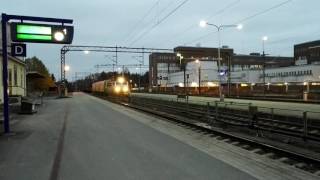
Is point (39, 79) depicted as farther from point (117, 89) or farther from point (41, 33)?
point (41, 33)

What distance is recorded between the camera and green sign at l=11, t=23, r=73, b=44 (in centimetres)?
1855

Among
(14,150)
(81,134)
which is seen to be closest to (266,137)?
(81,134)

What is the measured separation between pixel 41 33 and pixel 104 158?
28.5 ft

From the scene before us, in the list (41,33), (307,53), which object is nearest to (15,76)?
(41,33)

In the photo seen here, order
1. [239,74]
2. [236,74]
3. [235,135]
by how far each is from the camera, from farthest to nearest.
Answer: [236,74] → [239,74] → [235,135]

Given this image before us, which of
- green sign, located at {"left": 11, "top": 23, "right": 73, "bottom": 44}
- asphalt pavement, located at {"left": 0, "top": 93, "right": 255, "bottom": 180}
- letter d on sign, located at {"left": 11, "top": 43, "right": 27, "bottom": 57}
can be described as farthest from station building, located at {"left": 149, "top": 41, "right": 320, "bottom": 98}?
asphalt pavement, located at {"left": 0, "top": 93, "right": 255, "bottom": 180}

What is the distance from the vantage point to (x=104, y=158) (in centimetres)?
1195

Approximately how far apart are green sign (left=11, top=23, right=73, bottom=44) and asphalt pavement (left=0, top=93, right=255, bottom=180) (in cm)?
383

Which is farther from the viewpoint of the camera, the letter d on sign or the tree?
the tree

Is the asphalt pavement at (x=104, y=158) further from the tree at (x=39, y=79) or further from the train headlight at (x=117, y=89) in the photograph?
the tree at (x=39, y=79)

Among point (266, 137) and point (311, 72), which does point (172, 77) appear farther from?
point (266, 137)

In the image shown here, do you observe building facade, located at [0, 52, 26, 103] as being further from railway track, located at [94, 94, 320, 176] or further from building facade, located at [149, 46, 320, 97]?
building facade, located at [149, 46, 320, 97]

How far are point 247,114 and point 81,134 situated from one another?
21.8ft

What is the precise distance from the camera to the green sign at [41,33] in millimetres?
18547
